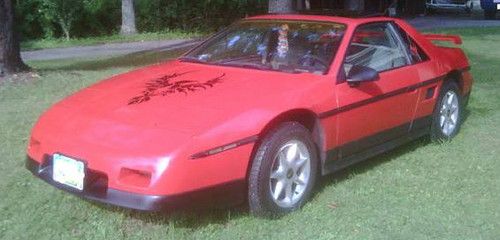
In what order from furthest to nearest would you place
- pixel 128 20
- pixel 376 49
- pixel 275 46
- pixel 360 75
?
pixel 128 20, pixel 376 49, pixel 275 46, pixel 360 75

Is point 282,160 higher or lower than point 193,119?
lower

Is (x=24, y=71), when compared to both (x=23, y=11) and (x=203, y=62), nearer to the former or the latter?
(x=203, y=62)

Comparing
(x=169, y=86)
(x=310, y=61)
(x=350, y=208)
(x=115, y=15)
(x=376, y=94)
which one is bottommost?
(x=350, y=208)

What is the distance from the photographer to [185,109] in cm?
396

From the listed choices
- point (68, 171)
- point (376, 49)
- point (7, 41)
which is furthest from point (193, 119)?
point (7, 41)

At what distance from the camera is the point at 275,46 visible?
16.3ft

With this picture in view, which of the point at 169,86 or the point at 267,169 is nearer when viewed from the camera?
the point at 267,169

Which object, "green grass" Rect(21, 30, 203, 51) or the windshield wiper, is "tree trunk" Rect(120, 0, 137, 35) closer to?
"green grass" Rect(21, 30, 203, 51)

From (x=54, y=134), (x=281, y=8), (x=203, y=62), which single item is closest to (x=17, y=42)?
(x=281, y=8)

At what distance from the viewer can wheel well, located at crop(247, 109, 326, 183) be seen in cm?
399

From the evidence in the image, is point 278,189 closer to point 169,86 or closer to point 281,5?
point 169,86

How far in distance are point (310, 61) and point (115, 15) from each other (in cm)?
1819

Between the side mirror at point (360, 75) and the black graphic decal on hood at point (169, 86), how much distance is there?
89 centimetres

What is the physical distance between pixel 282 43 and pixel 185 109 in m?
1.26
